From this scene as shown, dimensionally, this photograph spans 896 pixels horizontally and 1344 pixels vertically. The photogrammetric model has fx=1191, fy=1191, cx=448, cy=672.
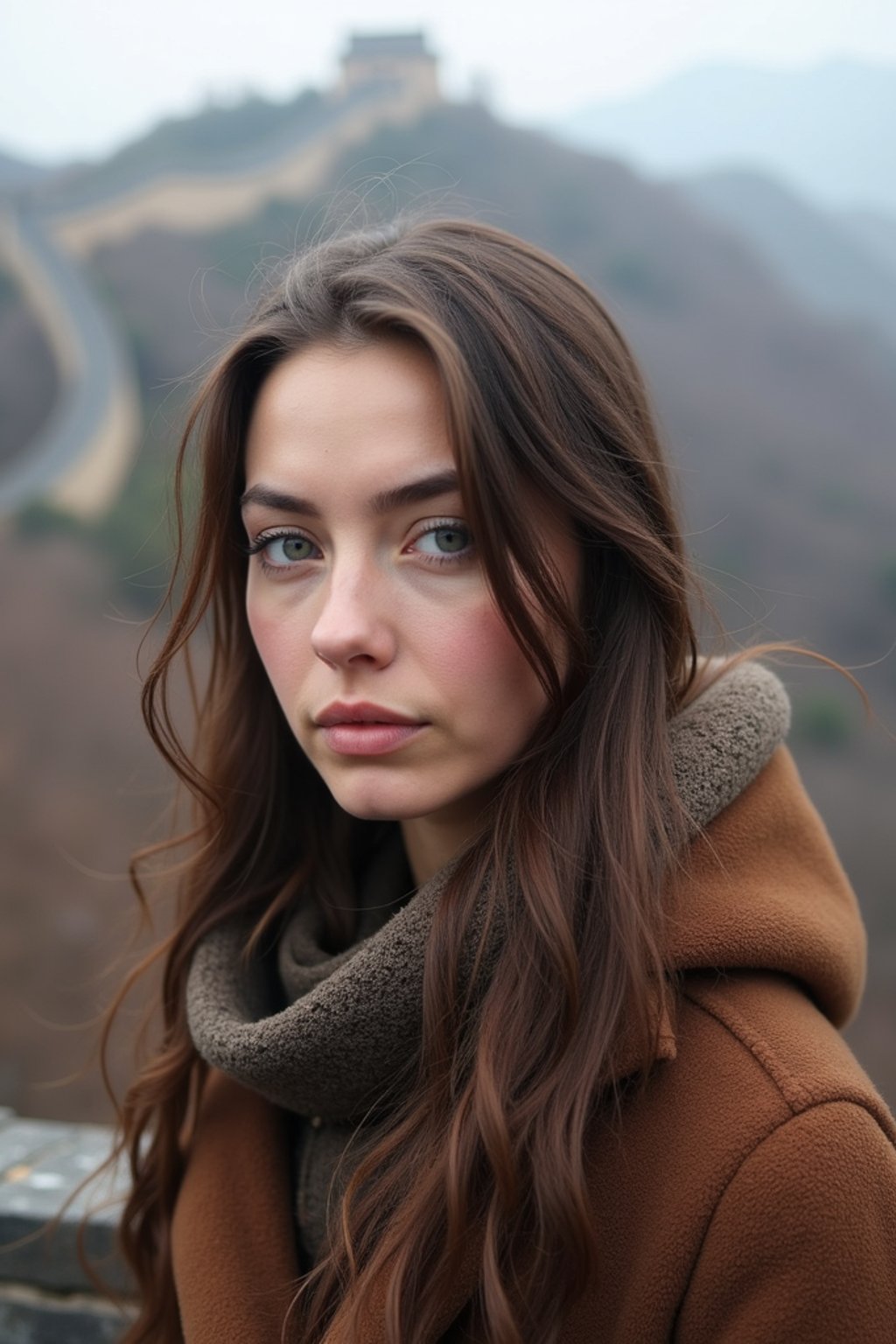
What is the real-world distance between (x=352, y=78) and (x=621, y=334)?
128 feet

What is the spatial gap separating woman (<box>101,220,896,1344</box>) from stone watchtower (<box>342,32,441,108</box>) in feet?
127

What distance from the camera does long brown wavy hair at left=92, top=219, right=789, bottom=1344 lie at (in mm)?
1391

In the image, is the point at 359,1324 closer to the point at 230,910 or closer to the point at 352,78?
the point at 230,910

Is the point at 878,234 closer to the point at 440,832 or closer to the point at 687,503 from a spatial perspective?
the point at 687,503

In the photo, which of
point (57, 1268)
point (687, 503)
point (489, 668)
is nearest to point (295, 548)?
point (489, 668)

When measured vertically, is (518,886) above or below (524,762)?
below

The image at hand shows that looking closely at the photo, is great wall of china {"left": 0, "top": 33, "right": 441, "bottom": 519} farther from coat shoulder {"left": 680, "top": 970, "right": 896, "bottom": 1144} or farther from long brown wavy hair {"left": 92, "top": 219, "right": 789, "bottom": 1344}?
coat shoulder {"left": 680, "top": 970, "right": 896, "bottom": 1144}

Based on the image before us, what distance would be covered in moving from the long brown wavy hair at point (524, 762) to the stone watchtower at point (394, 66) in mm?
38656

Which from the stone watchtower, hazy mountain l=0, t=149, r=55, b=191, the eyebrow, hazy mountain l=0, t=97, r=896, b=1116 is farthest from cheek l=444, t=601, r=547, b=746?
the stone watchtower

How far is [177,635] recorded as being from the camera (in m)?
1.80

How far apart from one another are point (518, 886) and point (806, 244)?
154 feet

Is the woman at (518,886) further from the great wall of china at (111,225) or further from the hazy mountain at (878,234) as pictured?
the hazy mountain at (878,234)

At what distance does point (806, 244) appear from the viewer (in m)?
43.6

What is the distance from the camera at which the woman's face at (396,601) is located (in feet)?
4.91
